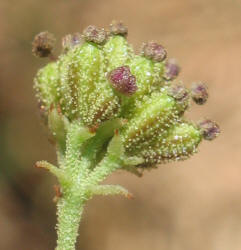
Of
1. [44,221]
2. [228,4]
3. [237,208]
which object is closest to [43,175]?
[44,221]

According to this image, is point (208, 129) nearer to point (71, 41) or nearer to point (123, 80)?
point (123, 80)

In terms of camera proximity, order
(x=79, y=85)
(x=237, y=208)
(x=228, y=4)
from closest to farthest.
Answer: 1. (x=79, y=85)
2. (x=237, y=208)
3. (x=228, y=4)

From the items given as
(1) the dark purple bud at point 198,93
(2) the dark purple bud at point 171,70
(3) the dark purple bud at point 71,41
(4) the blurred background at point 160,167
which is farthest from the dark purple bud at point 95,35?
(4) the blurred background at point 160,167

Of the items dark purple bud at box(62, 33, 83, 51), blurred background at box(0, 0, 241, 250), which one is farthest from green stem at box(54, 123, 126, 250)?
blurred background at box(0, 0, 241, 250)

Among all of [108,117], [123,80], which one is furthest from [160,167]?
[123,80]

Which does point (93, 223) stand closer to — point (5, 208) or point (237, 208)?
point (5, 208)

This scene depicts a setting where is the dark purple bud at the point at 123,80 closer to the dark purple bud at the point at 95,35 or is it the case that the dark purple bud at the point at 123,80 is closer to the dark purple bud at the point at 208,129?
the dark purple bud at the point at 95,35
